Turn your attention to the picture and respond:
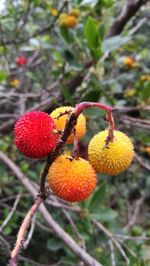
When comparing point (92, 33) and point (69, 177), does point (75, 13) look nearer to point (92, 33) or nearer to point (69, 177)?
point (92, 33)

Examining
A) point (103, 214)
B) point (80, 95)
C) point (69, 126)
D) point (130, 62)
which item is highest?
point (69, 126)

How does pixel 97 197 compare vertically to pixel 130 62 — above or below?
below

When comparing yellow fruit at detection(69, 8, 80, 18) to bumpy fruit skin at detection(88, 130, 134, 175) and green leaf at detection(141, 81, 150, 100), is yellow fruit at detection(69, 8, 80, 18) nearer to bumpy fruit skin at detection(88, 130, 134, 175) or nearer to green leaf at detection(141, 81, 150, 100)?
green leaf at detection(141, 81, 150, 100)

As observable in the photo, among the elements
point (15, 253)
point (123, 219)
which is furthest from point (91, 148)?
point (123, 219)

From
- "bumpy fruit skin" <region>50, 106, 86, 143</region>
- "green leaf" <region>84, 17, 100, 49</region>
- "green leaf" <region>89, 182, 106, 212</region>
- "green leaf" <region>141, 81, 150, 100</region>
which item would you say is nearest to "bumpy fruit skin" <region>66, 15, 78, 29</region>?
"green leaf" <region>141, 81, 150, 100</region>

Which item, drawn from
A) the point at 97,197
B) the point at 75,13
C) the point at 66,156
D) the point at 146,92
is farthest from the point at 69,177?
the point at 75,13

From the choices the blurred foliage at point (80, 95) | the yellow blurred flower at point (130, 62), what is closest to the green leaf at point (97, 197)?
the blurred foliage at point (80, 95)

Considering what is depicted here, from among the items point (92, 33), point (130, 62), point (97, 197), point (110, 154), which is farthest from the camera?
point (130, 62)

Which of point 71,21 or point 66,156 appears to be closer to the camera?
point 66,156
